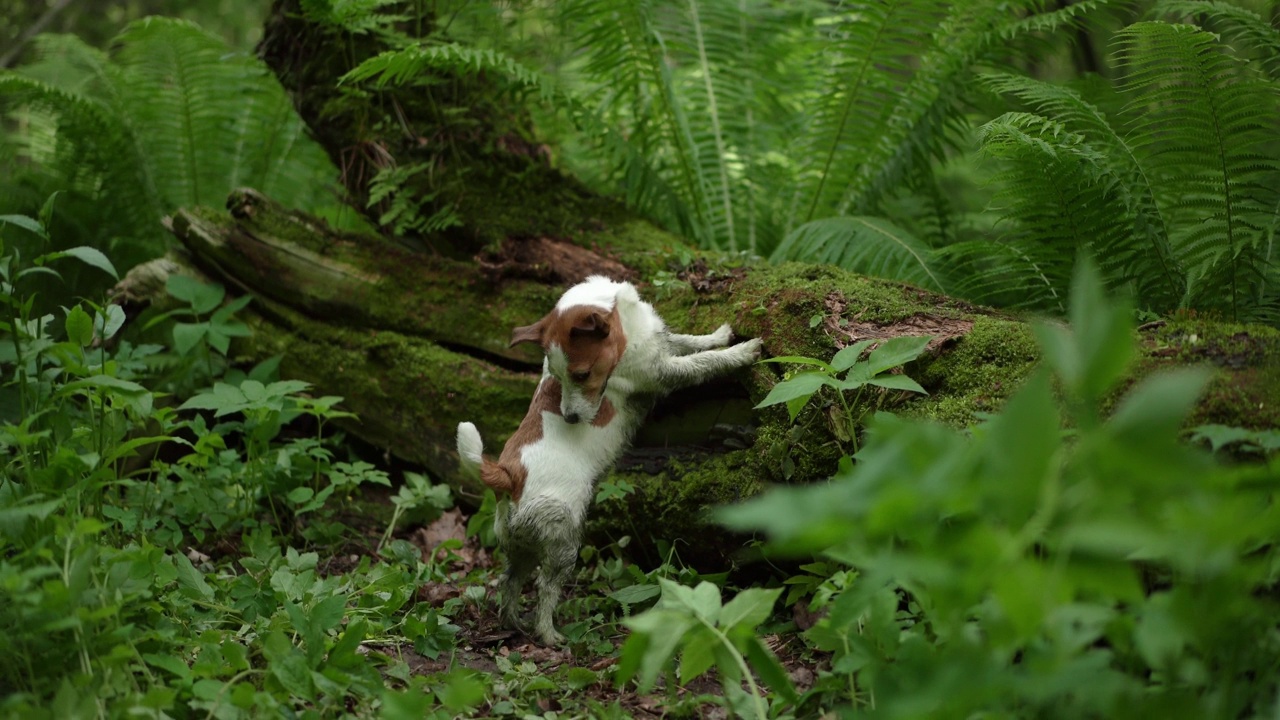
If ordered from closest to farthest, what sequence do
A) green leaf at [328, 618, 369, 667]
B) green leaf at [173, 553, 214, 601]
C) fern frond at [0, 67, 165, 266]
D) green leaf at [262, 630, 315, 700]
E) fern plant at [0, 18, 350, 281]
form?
green leaf at [262, 630, 315, 700] < green leaf at [328, 618, 369, 667] < green leaf at [173, 553, 214, 601] < fern frond at [0, 67, 165, 266] < fern plant at [0, 18, 350, 281]

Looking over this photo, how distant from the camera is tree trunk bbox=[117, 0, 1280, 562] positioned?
135 inches

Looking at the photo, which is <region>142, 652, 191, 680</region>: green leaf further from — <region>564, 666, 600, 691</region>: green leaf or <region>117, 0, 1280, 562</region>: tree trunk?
<region>117, 0, 1280, 562</region>: tree trunk

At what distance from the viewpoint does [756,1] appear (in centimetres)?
644

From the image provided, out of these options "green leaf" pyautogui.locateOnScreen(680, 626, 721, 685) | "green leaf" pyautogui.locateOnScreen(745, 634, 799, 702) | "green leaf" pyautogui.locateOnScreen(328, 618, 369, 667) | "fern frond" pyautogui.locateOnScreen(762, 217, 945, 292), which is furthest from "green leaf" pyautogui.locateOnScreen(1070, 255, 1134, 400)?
→ "fern frond" pyautogui.locateOnScreen(762, 217, 945, 292)

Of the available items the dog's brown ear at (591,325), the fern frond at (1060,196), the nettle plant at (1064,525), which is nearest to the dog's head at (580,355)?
the dog's brown ear at (591,325)

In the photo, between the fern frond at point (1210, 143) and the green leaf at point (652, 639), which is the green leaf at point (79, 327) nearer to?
the green leaf at point (652, 639)

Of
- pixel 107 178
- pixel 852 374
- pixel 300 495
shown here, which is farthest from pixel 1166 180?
pixel 107 178

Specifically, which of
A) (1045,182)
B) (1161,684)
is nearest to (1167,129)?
(1045,182)

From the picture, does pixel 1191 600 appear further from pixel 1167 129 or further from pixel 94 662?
pixel 1167 129

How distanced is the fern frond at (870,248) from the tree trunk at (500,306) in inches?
25.1

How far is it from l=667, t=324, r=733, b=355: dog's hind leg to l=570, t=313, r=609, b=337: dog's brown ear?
0.42m

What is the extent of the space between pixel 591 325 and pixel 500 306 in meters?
1.36

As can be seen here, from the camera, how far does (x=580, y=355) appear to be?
136 inches

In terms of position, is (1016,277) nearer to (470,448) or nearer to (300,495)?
(470,448)
